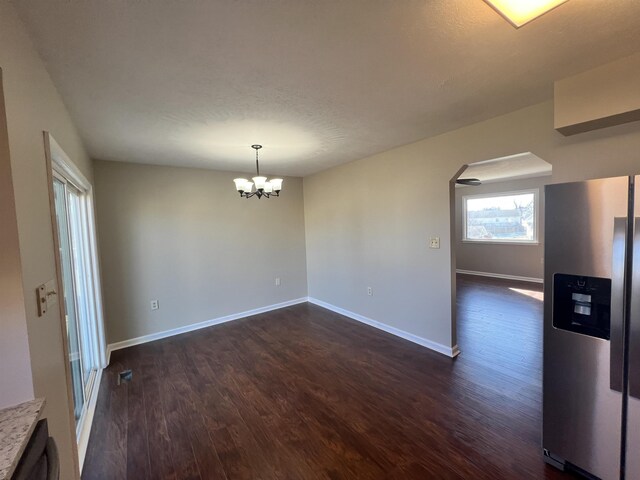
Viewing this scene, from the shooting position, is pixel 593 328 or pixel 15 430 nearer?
pixel 15 430

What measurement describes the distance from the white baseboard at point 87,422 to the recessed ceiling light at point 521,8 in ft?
11.1

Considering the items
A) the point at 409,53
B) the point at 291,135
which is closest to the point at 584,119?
the point at 409,53

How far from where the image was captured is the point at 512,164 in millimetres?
4617

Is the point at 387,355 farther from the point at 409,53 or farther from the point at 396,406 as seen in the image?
the point at 409,53

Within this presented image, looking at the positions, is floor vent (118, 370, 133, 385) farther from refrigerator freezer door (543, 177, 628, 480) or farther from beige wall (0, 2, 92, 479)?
refrigerator freezer door (543, 177, 628, 480)

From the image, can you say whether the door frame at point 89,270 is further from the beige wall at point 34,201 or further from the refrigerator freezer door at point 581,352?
the refrigerator freezer door at point 581,352

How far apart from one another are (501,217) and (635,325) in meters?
6.11

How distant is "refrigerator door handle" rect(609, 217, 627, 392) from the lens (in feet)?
4.58

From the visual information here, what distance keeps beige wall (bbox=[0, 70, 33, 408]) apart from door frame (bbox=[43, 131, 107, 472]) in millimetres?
570

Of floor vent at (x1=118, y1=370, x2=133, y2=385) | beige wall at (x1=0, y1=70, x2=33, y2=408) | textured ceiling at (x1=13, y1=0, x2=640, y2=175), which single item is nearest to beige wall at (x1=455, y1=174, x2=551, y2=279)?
textured ceiling at (x1=13, y1=0, x2=640, y2=175)

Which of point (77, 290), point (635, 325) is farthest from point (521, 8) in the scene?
point (77, 290)

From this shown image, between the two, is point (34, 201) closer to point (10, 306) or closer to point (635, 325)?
point (10, 306)

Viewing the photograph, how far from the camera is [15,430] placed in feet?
2.64

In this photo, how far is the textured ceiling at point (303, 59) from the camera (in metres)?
1.22
